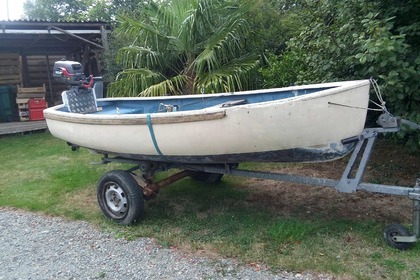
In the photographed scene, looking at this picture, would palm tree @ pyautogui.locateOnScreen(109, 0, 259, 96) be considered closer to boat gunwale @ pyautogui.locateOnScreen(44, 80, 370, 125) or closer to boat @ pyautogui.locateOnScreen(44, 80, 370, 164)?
boat gunwale @ pyautogui.locateOnScreen(44, 80, 370, 125)

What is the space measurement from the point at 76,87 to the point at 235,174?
A: 280 centimetres

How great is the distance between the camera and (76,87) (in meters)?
5.65

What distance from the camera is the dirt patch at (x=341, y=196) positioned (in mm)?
4402

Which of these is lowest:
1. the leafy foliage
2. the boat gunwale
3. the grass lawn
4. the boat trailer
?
the grass lawn

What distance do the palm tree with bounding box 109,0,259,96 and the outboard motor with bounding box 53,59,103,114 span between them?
4.81 ft

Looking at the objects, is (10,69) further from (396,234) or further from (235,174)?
(396,234)

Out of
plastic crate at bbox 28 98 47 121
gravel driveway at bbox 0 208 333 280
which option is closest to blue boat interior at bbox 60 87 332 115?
gravel driveway at bbox 0 208 333 280

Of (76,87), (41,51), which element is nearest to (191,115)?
(76,87)

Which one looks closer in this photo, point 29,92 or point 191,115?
point 191,115

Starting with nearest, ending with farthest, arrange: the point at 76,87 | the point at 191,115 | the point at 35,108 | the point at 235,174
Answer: the point at 191,115 → the point at 235,174 → the point at 76,87 → the point at 35,108

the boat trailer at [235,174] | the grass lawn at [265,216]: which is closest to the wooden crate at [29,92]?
the grass lawn at [265,216]

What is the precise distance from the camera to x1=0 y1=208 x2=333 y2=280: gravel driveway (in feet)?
11.1

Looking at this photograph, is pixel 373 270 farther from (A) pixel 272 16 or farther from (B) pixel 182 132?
(A) pixel 272 16

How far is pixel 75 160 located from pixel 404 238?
19.6 feet
